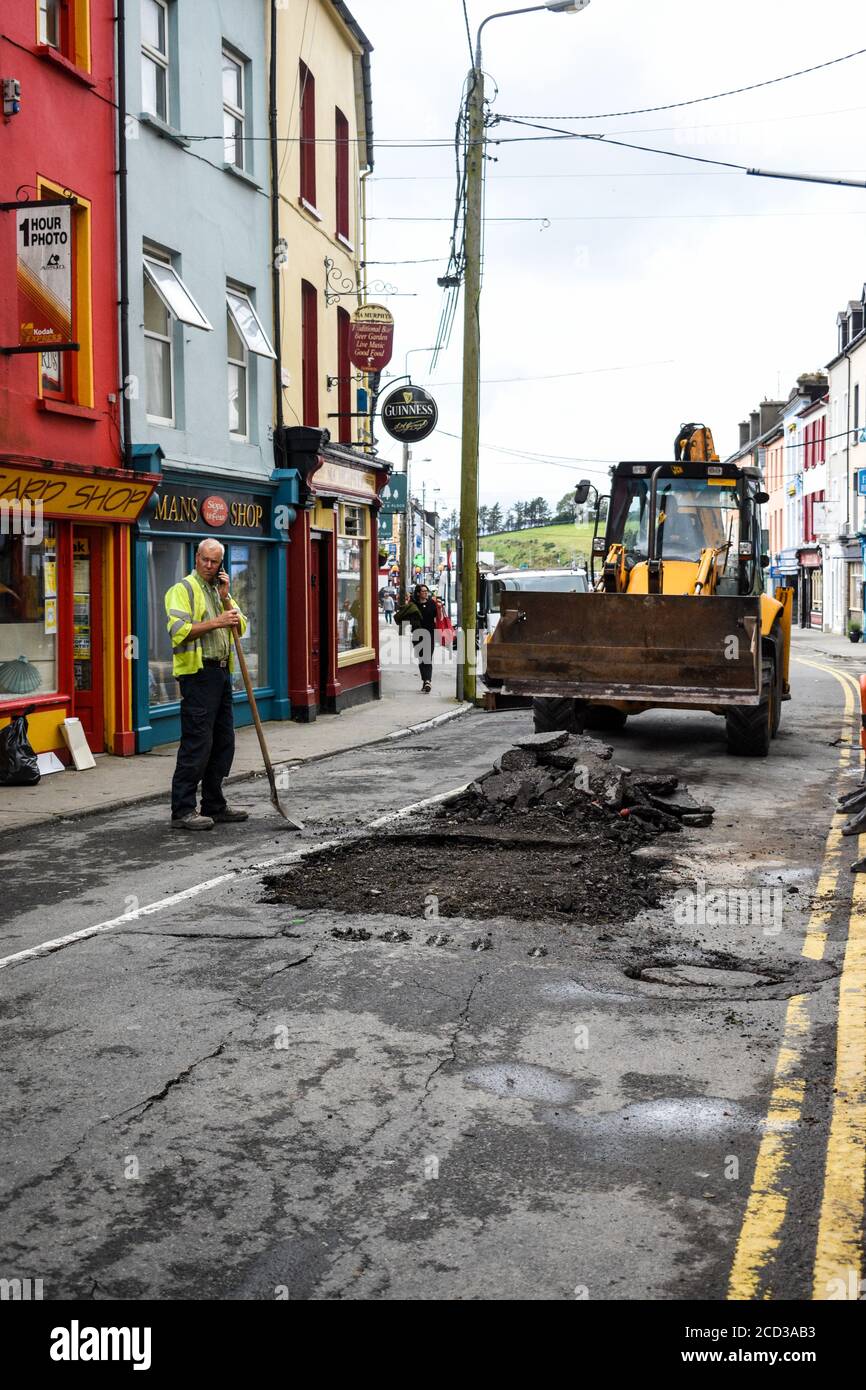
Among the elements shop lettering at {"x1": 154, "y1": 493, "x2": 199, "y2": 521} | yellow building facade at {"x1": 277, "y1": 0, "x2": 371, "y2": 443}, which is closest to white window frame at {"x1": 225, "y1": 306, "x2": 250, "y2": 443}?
yellow building facade at {"x1": 277, "y1": 0, "x2": 371, "y2": 443}

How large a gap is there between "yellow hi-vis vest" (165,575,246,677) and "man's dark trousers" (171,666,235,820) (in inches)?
3.6

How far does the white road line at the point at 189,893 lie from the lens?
6.71m

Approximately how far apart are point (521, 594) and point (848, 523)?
45442 mm

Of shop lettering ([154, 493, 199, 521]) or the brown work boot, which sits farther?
shop lettering ([154, 493, 199, 521])

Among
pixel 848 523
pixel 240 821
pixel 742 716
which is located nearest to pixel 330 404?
pixel 742 716

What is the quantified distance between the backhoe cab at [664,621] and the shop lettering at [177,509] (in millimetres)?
4275

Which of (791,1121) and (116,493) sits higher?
(116,493)

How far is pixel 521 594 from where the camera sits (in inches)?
552

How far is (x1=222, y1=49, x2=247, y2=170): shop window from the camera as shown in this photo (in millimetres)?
17812

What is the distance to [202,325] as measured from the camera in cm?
1558

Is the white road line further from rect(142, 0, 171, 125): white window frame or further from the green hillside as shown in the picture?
the green hillside

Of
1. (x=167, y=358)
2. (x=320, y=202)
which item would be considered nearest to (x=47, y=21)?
(x=167, y=358)

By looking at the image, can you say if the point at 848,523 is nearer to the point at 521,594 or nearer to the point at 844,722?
the point at 844,722

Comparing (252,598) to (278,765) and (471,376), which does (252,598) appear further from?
(471,376)
